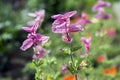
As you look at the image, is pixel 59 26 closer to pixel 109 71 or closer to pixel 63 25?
pixel 63 25

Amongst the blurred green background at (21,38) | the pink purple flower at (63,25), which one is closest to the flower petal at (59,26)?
the pink purple flower at (63,25)

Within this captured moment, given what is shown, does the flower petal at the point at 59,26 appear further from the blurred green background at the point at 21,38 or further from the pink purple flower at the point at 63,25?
the blurred green background at the point at 21,38

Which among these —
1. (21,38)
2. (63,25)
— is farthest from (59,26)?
(21,38)

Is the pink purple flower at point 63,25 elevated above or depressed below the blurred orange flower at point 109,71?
above

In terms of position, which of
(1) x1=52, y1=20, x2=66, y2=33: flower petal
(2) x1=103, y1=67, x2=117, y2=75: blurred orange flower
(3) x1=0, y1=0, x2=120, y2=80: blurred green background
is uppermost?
(1) x1=52, y1=20, x2=66, y2=33: flower petal

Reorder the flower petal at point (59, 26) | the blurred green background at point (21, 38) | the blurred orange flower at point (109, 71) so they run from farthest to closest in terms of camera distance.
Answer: the blurred green background at point (21, 38) → the blurred orange flower at point (109, 71) → the flower petal at point (59, 26)

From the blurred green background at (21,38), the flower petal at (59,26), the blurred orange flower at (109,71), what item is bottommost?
the blurred green background at (21,38)

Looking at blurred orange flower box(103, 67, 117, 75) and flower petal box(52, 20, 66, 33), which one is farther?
blurred orange flower box(103, 67, 117, 75)

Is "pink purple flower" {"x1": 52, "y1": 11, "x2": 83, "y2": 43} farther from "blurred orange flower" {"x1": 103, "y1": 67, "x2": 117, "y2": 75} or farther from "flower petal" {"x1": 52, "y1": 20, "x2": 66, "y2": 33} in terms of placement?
"blurred orange flower" {"x1": 103, "y1": 67, "x2": 117, "y2": 75}

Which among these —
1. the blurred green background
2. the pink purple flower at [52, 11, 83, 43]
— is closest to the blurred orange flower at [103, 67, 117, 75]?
the blurred green background

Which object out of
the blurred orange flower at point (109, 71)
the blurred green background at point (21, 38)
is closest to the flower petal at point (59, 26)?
the blurred orange flower at point (109, 71)

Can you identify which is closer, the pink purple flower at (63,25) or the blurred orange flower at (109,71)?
the pink purple flower at (63,25)

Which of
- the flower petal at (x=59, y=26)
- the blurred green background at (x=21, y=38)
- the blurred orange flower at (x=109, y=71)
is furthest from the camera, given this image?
the blurred green background at (x=21, y=38)

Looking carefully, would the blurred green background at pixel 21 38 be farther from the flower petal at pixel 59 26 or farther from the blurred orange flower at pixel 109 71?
the flower petal at pixel 59 26
